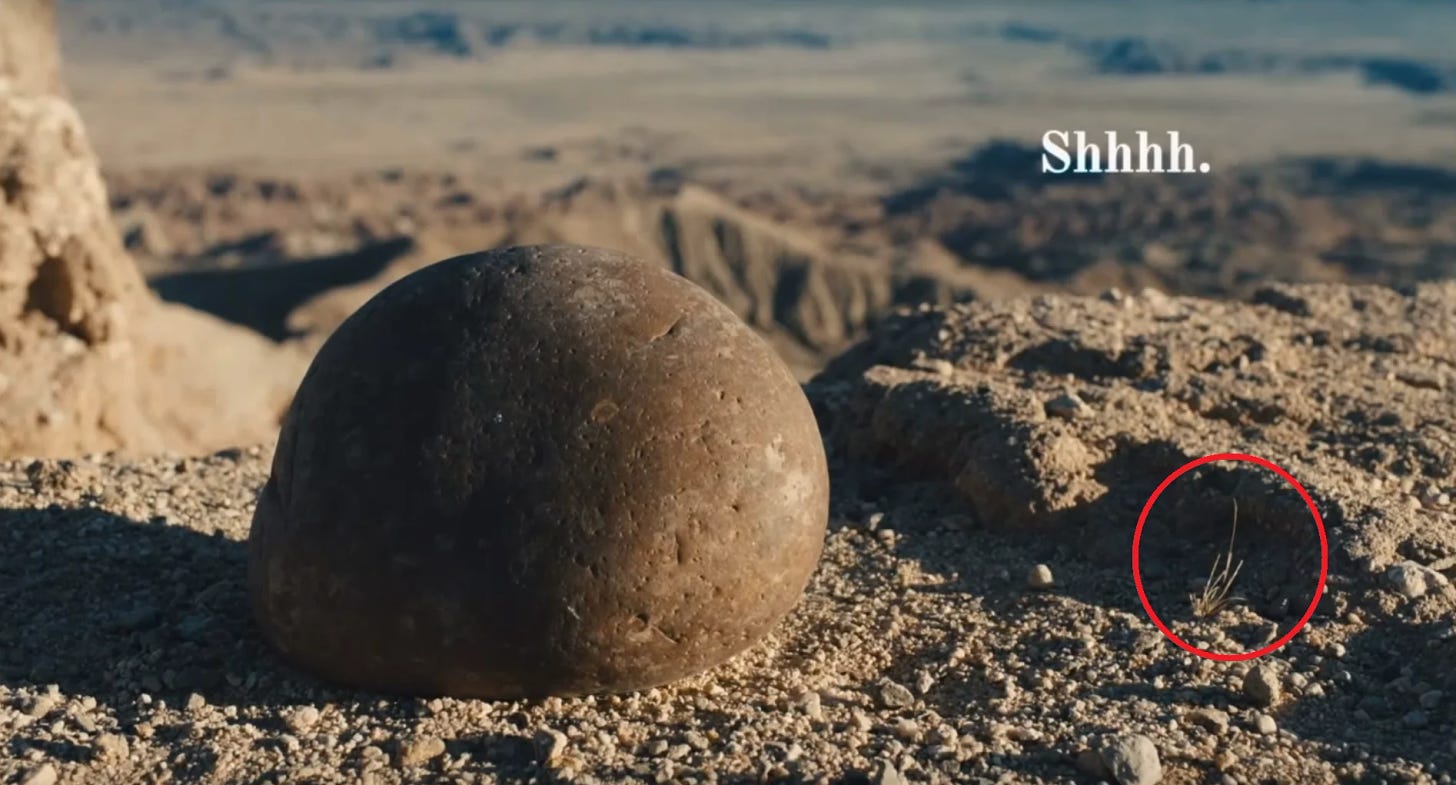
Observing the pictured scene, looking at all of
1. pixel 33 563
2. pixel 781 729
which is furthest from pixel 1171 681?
pixel 33 563

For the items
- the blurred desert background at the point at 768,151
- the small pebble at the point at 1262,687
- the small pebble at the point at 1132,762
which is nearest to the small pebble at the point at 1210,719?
the small pebble at the point at 1262,687

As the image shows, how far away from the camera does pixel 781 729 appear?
16.6 ft

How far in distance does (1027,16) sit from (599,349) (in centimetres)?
19229

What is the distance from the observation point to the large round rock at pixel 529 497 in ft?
16.4

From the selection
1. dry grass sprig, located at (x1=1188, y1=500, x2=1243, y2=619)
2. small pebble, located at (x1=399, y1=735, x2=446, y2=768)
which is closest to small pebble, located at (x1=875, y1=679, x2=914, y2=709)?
dry grass sprig, located at (x1=1188, y1=500, x2=1243, y2=619)

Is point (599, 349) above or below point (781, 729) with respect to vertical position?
above

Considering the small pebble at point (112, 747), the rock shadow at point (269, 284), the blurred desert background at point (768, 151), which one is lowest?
the blurred desert background at point (768, 151)

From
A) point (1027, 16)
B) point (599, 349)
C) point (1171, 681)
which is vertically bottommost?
point (1027, 16)

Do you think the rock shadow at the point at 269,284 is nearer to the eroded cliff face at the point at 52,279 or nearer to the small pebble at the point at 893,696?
the eroded cliff face at the point at 52,279

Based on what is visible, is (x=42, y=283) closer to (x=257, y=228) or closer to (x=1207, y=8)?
(x=257, y=228)

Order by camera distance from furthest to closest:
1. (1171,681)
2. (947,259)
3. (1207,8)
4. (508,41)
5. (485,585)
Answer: (1207,8) < (508,41) < (947,259) < (1171,681) < (485,585)

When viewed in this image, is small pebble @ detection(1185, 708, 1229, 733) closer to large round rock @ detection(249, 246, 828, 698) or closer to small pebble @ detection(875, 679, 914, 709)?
small pebble @ detection(875, 679, 914, 709)

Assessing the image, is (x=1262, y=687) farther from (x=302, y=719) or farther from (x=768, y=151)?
(x=768, y=151)

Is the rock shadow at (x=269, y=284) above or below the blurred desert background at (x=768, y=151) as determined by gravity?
above
